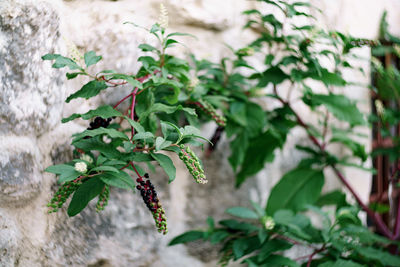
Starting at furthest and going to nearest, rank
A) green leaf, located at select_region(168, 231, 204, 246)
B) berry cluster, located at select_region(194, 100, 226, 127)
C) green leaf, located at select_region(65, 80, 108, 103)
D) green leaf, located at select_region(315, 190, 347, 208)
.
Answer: green leaf, located at select_region(315, 190, 347, 208) → green leaf, located at select_region(168, 231, 204, 246) → berry cluster, located at select_region(194, 100, 226, 127) → green leaf, located at select_region(65, 80, 108, 103)

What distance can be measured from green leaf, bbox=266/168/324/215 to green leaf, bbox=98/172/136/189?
0.65 meters

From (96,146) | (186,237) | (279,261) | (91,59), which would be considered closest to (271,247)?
(279,261)

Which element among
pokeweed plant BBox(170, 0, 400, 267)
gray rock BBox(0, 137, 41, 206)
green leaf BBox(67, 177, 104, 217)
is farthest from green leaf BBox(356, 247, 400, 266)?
gray rock BBox(0, 137, 41, 206)

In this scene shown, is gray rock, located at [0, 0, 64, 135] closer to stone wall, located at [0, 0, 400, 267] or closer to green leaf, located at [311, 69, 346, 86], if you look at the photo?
stone wall, located at [0, 0, 400, 267]

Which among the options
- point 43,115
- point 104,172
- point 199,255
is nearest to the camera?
point 104,172

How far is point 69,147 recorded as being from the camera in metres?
0.88

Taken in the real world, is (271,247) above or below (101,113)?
below

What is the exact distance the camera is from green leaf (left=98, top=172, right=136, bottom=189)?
26.6 inches

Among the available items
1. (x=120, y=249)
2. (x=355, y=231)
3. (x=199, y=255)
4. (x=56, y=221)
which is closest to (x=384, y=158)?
(x=355, y=231)

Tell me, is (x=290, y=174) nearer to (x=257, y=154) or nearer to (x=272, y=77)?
(x=257, y=154)

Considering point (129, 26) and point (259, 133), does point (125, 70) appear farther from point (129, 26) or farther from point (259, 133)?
point (259, 133)

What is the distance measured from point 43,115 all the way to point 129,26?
34 centimetres

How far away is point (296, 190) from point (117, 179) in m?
0.74

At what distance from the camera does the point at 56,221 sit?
2.79ft
